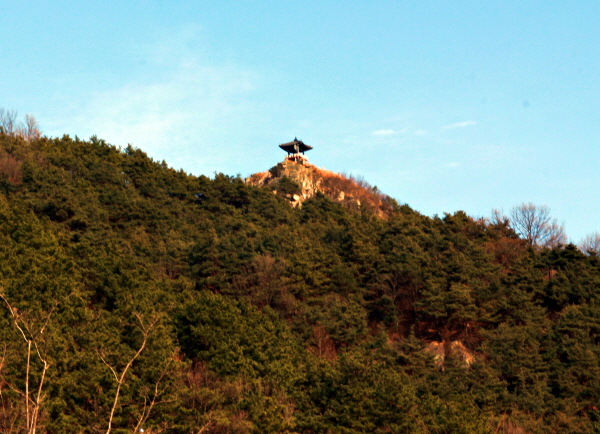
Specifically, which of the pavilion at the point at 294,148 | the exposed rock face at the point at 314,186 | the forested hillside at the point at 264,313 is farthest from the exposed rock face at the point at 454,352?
the pavilion at the point at 294,148

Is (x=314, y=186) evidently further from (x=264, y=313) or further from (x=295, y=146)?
(x=264, y=313)

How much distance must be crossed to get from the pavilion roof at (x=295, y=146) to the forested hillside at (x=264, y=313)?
1751 cm

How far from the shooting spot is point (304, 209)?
59438 mm

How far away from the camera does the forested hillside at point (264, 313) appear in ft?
74.8

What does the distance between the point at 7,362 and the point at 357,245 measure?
28191 mm

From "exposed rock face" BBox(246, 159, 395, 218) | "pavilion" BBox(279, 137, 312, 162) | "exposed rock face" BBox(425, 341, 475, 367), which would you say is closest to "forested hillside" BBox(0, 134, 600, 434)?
"exposed rock face" BBox(425, 341, 475, 367)

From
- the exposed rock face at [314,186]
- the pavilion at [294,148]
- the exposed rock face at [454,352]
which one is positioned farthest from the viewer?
the pavilion at [294,148]

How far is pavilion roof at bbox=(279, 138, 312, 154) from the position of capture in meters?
75.6

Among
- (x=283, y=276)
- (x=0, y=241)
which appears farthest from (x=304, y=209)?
(x=0, y=241)

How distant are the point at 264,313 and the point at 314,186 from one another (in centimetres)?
3400

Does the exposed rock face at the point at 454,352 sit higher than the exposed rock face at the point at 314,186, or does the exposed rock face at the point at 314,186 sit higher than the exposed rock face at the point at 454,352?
the exposed rock face at the point at 314,186

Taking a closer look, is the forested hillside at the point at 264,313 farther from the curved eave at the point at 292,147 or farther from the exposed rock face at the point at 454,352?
the curved eave at the point at 292,147

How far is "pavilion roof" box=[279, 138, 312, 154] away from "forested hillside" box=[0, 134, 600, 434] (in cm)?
1751

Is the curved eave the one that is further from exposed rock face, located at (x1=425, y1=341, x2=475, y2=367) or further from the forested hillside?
exposed rock face, located at (x1=425, y1=341, x2=475, y2=367)
